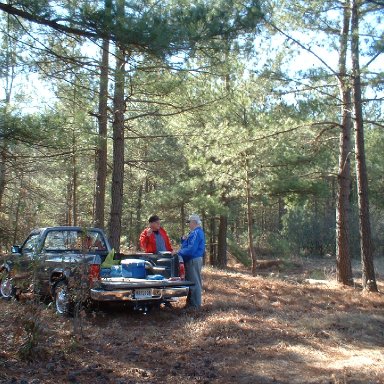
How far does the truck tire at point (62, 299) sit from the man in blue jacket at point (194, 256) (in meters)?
2.24

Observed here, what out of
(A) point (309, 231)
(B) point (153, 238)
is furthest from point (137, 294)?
(A) point (309, 231)

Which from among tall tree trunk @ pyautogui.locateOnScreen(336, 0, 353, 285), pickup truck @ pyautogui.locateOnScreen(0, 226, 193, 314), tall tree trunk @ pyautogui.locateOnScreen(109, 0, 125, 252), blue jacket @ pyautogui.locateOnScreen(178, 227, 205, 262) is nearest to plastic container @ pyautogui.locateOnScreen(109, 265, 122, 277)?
pickup truck @ pyautogui.locateOnScreen(0, 226, 193, 314)

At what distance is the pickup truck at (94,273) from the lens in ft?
25.3

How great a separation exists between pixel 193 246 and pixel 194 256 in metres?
0.20

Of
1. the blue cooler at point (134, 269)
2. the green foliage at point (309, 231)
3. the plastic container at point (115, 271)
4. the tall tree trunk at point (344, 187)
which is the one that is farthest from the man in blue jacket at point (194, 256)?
the green foliage at point (309, 231)

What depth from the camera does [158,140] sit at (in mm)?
21297

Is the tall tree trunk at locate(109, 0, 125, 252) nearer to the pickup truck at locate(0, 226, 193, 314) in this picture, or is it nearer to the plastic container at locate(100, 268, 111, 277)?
the pickup truck at locate(0, 226, 193, 314)

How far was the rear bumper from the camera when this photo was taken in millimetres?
7930

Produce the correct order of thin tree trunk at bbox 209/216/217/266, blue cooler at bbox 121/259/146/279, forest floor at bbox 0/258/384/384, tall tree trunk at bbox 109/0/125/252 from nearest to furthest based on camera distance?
forest floor at bbox 0/258/384/384
blue cooler at bbox 121/259/146/279
tall tree trunk at bbox 109/0/125/252
thin tree trunk at bbox 209/216/217/266

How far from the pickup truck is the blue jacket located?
20 cm

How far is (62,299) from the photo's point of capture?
8.38m

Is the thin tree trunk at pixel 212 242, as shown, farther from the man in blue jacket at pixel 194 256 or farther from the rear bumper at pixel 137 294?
the rear bumper at pixel 137 294

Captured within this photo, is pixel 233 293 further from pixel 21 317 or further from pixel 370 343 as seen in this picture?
pixel 21 317

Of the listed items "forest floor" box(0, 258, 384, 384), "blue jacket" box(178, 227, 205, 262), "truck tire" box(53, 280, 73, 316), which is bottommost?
"forest floor" box(0, 258, 384, 384)
